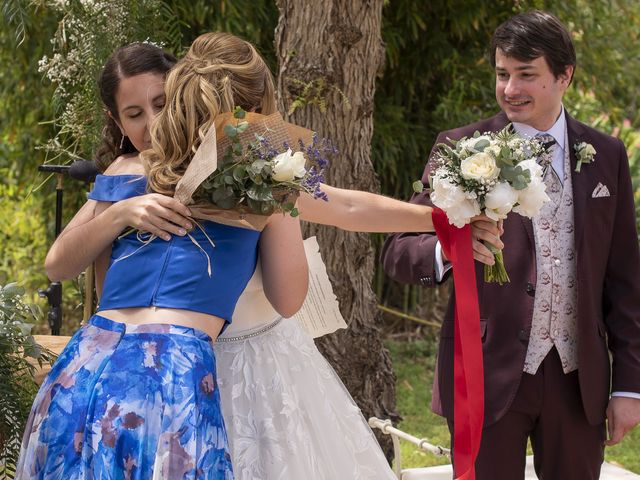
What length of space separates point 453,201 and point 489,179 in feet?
0.37

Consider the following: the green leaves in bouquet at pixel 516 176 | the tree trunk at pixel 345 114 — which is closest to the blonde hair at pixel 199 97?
the green leaves in bouquet at pixel 516 176

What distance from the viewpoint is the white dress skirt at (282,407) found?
8.67 feet

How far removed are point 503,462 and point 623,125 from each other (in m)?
6.36

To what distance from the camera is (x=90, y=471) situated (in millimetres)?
2357

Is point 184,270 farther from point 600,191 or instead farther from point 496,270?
point 600,191

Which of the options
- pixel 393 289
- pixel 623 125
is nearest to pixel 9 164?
pixel 393 289

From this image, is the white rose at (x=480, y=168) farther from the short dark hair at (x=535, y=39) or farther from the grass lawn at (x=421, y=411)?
the grass lawn at (x=421, y=411)

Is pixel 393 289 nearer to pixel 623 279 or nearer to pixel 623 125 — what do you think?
pixel 623 125

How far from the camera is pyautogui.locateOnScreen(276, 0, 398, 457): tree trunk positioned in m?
4.11

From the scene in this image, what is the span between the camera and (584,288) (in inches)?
118

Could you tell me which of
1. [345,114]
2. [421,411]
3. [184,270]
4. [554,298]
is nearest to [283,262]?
[184,270]

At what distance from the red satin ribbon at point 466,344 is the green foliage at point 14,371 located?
1.23m

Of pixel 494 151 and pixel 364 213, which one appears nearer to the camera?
pixel 494 151

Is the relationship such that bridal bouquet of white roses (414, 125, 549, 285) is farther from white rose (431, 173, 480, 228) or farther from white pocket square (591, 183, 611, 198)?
white pocket square (591, 183, 611, 198)
